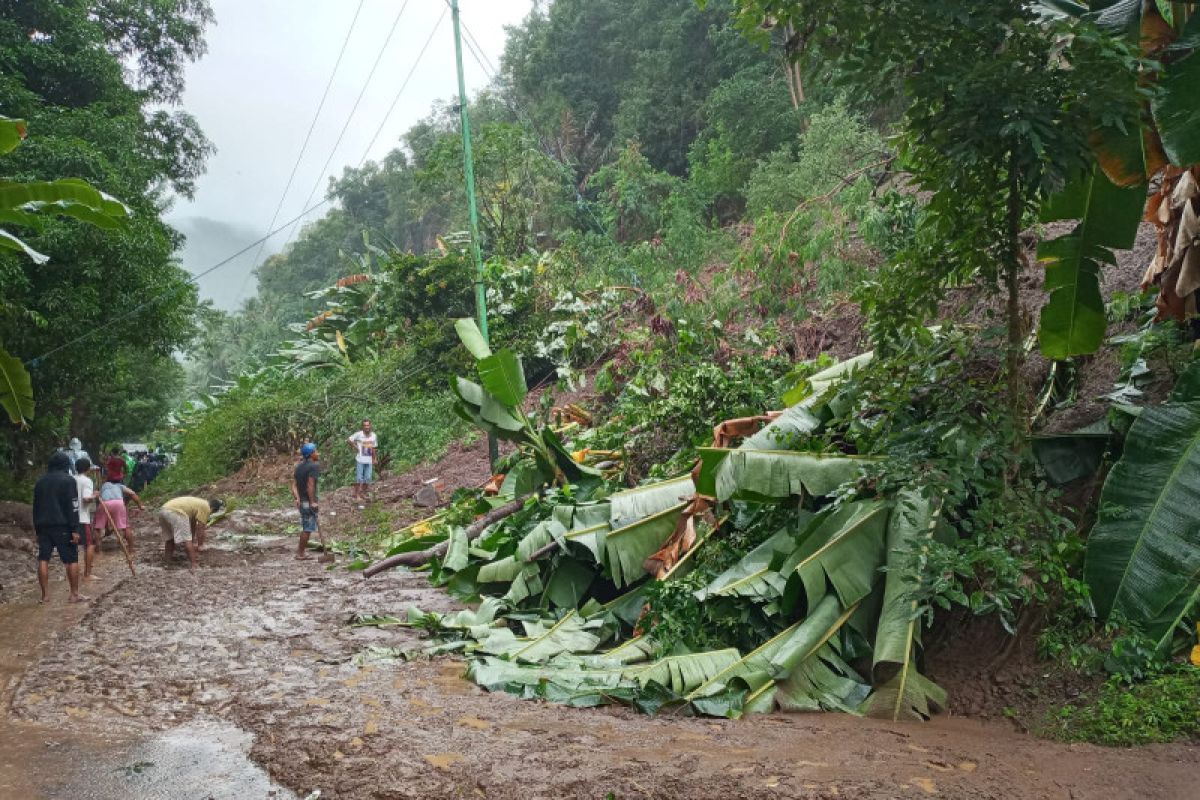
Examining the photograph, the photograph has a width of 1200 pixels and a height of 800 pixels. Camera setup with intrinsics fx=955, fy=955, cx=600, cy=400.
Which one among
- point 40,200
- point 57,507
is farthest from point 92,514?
point 40,200

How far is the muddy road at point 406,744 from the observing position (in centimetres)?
454

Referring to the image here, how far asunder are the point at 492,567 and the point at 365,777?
15.9 ft

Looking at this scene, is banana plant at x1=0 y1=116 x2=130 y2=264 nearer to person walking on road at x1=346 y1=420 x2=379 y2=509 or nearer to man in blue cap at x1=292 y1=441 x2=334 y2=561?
man in blue cap at x1=292 y1=441 x2=334 y2=561

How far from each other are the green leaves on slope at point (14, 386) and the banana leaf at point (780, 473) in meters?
8.36

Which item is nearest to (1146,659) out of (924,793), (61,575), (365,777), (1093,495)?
(1093,495)

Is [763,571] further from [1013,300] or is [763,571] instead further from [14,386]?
[14,386]

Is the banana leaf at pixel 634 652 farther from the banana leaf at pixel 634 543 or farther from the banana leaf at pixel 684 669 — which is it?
the banana leaf at pixel 634 543

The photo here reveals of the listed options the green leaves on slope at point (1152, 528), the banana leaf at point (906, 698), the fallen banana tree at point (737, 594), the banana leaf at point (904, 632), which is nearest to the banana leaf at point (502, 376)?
the fallen banana tree at point (737, 594)

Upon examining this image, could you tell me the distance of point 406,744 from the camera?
17.1ft

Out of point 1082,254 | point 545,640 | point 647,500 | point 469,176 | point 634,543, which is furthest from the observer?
point 469,176

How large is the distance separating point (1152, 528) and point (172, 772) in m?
5.58

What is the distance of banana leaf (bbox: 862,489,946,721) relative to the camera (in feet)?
18.9

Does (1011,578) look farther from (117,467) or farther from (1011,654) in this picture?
(117,467)

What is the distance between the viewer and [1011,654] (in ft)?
19.7
